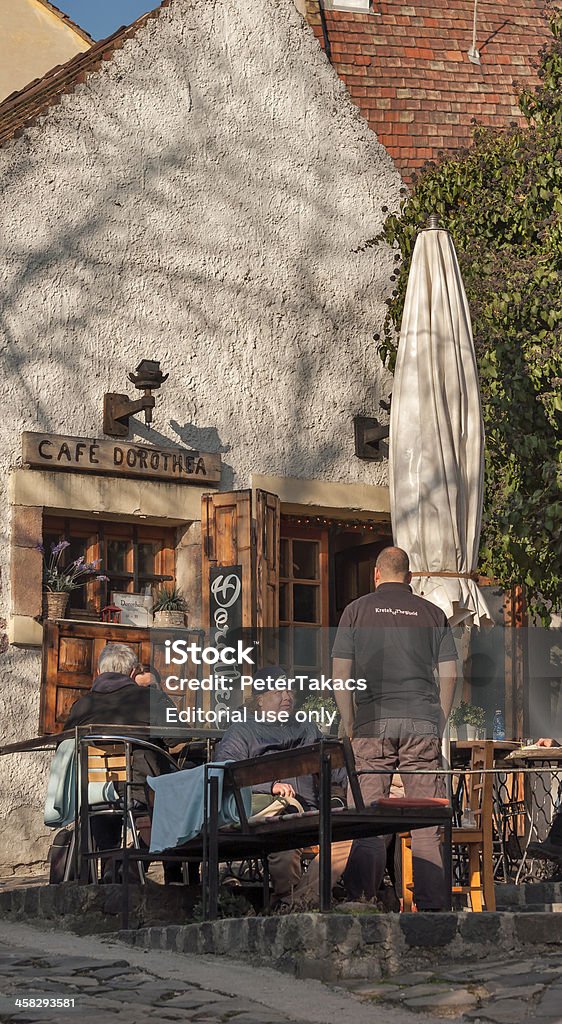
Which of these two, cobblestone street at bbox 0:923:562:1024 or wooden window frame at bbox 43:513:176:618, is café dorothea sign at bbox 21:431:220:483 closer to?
wooden window frame at bbox 43:513:176:618

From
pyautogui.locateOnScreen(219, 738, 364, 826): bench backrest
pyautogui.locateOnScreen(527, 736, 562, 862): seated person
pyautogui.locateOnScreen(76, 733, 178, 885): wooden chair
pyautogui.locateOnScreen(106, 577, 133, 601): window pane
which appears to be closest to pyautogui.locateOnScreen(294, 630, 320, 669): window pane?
pyautogui.locateOnScreen(106, 577, 133, 601): window pane

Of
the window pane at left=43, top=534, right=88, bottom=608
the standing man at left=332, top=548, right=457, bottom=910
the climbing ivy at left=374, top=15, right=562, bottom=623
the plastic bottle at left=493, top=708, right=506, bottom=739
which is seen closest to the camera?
the standing man at left=332, top=548, right=457, bottom=910

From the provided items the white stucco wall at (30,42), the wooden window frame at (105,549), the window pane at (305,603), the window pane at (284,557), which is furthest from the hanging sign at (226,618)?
the white stucco wall at (30,42)

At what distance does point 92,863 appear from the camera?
7.04m

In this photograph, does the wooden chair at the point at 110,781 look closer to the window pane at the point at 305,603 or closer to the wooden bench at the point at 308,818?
the wooden bench at the point at 308,818

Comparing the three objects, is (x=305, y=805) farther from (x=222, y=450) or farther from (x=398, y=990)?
(x=222, y=450)

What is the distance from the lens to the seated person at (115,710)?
24.3 ft

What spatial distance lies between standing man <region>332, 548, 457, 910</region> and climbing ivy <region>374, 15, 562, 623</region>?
12.9 ft

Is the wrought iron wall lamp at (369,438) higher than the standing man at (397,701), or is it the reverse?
the wrought iron wall lamp at (369,438)

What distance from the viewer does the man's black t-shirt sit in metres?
6.29

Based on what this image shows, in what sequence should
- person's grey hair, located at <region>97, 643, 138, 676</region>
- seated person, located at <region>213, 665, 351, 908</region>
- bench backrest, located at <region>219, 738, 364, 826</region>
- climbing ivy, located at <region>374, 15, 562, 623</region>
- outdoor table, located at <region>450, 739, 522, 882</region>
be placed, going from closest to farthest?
bench backrest, located at <region>219, 738, 364, 826</region> → seated person, located at <region>213, 665, 351, 908</region> → person's grey hair, located at <region>97, 643, 138, 676</region> → outdoor table, located at <region>450, 739, 522, 882</region> → climbing ivy, located at <region>374, 15, 562, 623</region>

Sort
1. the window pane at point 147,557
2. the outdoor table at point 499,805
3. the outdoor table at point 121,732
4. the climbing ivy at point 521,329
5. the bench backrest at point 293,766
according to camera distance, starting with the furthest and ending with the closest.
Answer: the window pane at point 147,557 → the climbing ivy at point 521,329 → the outdoor table at point 499,805 → the outdoor table at point 121,732 → the bench backrest at point 293,766

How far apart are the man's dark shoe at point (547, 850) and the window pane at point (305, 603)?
12.6 feet

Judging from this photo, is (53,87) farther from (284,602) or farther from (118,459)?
(284,602)
